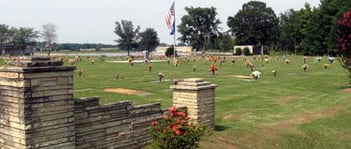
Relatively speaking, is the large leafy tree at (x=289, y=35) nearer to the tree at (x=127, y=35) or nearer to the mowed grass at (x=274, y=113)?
the tree at (x=127, y=35)

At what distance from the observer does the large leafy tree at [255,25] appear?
9625 cm

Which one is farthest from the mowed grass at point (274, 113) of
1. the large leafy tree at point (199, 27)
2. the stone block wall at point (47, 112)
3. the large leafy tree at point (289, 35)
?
the large leafy tree at point (199, 27)

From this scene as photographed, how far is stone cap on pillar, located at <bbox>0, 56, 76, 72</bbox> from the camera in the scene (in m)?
6.74

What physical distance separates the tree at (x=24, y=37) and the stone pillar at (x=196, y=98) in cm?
9385

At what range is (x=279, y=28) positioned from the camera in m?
99.3

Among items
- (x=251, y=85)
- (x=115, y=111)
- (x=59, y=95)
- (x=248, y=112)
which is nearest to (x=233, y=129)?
(x=248, y=112)

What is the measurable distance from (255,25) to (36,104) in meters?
92.5

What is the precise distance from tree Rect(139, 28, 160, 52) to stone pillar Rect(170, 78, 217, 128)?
106064mm

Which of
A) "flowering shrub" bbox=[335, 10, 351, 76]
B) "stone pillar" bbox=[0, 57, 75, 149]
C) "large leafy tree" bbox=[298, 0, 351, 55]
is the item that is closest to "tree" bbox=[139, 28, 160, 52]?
"large leafy tree" bbox=[298, 0, 351, 55]

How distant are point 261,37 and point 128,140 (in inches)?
3514

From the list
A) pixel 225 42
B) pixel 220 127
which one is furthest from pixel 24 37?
pixel 220 127

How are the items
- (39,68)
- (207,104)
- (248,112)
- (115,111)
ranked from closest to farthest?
(39,68), (115,111), (207,104), (248,112)

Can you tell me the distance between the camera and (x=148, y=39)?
116625 mm

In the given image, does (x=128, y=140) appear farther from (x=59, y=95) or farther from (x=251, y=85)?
(x=251, y=85)
